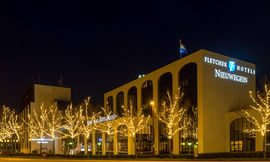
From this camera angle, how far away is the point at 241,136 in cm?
4044

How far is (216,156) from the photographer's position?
111ft

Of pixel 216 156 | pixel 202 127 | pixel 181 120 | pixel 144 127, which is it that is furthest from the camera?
pixel 144 127

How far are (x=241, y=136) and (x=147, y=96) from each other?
18.3m

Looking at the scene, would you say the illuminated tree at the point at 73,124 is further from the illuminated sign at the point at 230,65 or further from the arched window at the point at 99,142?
the illuminated sign at the point at 230,65

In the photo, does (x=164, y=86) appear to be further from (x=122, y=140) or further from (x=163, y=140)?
(x=122, y=140)

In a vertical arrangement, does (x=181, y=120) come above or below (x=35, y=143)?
above

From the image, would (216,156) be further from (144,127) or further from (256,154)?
(144,127)

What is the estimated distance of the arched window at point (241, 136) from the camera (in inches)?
1554

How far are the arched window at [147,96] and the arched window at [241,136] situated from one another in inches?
604

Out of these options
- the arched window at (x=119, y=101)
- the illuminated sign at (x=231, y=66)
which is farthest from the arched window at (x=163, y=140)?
the arched window at (x=119, y=101)

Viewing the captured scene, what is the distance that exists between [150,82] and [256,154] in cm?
2477

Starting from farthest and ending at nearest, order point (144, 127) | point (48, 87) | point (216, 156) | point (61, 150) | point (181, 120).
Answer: point (48, 87) → point (61, 150) → point (144, 127) → point (181, 120) → point (216, 156)

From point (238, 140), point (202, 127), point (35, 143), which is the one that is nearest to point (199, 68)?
point (202, 127)

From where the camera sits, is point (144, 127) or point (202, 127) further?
point (144, 127)
